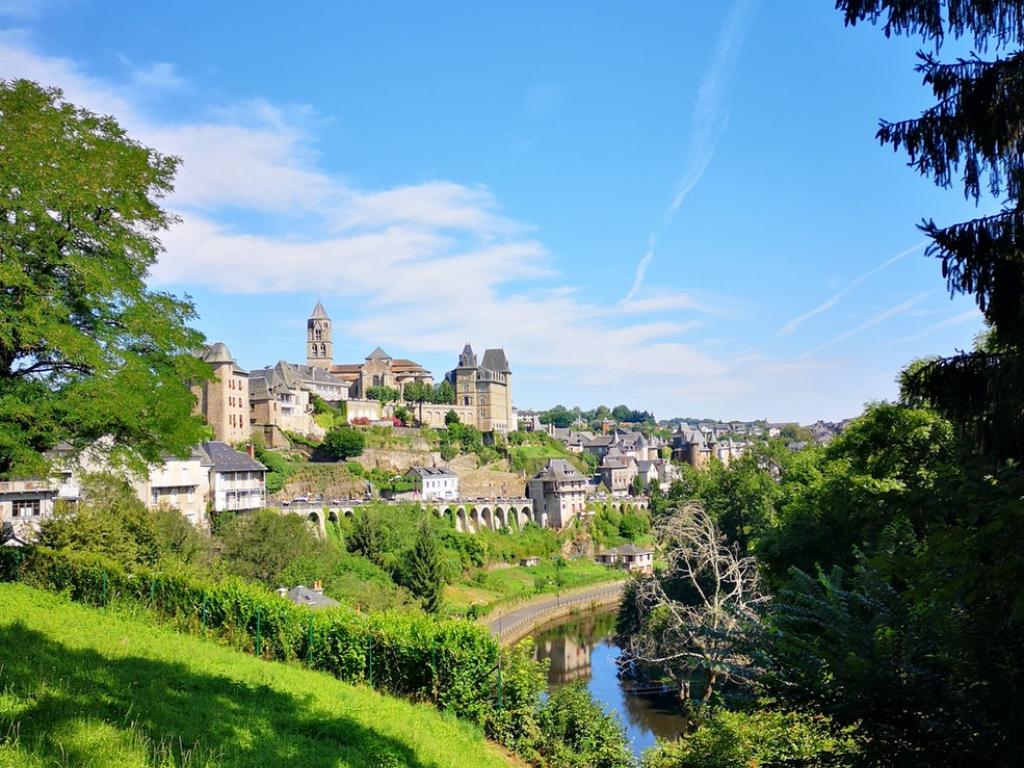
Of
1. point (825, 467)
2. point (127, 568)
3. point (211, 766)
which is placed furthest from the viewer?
point (825, 467)

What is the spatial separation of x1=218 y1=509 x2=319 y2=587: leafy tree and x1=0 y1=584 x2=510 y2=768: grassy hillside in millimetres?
20649

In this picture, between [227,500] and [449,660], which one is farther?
[227,500]

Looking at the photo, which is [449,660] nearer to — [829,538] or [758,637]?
[758,637]

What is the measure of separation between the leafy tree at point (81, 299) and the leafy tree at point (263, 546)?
21158mm

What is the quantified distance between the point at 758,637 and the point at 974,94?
14.9 ft

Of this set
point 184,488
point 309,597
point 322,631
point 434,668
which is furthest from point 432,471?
point 434,668

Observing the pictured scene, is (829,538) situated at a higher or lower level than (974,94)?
lower

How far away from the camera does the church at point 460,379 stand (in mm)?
102375

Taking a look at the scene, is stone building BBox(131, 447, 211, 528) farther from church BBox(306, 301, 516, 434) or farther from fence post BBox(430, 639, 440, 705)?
church BBox(306, 301, 516, 434)

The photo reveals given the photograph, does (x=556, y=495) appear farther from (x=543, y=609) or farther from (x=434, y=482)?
(x=543, y=609)

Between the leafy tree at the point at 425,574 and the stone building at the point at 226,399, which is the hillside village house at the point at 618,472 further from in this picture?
the leafy tree at the point at 425,574

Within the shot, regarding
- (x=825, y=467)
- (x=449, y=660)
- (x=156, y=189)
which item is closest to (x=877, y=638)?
(x=449, y=660)

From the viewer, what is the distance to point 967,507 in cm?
457

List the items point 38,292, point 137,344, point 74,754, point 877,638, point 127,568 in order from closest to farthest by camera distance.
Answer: point 877,638
point 74,754
point 38,292
point 137,344
point 127,568
